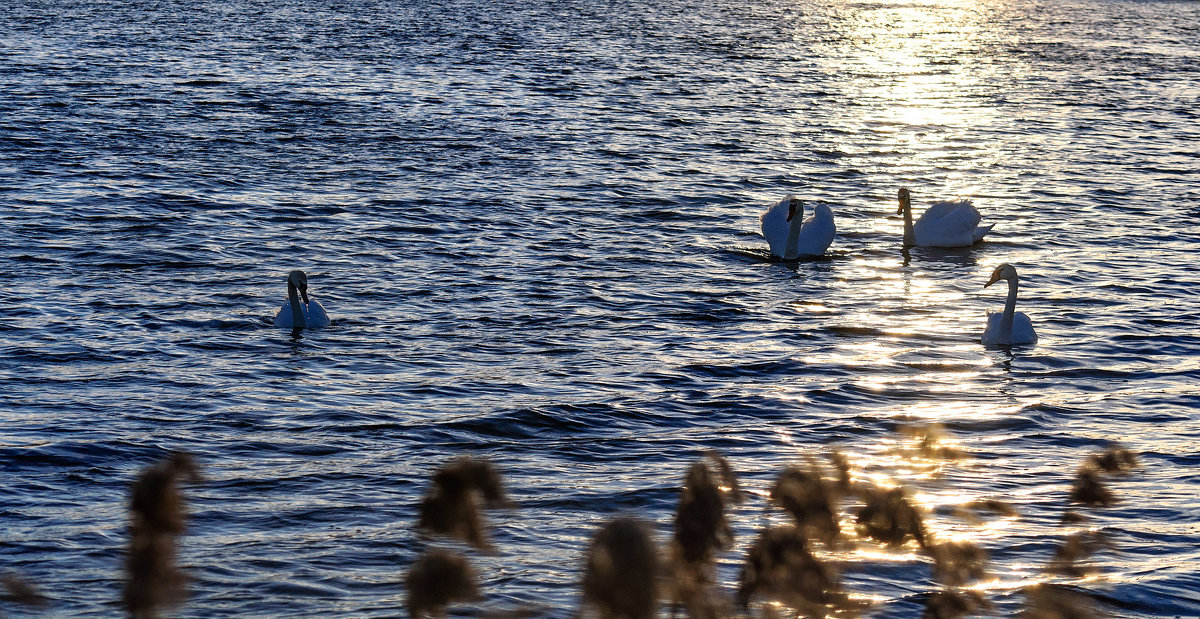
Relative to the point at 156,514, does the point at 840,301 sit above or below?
below

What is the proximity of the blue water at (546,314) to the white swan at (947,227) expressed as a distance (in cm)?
23

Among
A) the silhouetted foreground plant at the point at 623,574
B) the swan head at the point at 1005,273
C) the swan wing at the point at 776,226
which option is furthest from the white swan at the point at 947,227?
the silhouetted foreground plant at the point at 623,574

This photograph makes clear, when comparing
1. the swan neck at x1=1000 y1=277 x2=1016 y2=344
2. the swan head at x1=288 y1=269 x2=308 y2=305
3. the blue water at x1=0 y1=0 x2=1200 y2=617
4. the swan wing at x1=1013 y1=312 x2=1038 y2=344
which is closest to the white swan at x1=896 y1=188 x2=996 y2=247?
the blue water at x1=0 y1=0 x2=1200 y2=617

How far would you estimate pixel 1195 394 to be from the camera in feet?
39.4

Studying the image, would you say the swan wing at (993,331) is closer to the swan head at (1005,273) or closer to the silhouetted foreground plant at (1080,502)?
the swan head at (1005,273)

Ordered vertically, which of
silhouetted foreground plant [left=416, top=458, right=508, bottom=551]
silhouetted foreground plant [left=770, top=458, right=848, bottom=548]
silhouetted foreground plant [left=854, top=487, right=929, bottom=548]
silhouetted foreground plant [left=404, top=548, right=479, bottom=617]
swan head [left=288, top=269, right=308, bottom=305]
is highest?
silhouetted foreground plant [left=416, top=458, right=508, bottom=551]

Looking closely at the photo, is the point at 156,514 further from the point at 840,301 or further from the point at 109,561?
the point at 840,301

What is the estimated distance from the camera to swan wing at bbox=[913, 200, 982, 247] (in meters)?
18.2

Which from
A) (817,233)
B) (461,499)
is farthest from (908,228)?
(461,499)

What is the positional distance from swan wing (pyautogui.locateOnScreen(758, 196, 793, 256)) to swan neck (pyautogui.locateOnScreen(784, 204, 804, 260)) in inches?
5.5

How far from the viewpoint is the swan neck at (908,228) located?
60.6 feet

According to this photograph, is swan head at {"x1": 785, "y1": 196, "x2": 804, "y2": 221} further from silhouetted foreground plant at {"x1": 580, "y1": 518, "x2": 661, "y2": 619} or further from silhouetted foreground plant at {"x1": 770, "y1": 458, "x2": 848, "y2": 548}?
silhouetted foreground plant at {"x1": 580, "y1": 518, "x2": 661, "y2": 619}

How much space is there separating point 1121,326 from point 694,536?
13.2m

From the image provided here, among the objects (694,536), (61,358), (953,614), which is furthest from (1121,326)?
(694,536)
